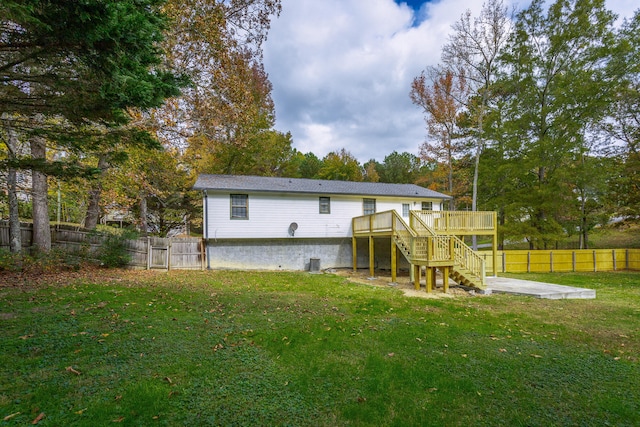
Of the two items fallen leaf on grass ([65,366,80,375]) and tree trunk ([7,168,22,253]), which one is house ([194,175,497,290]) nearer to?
tree trunk ([7,168,22,253])

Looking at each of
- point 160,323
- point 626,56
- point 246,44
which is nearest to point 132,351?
point 160,323

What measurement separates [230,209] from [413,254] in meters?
8.53

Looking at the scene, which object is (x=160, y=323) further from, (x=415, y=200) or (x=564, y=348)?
(x=415, y=200)

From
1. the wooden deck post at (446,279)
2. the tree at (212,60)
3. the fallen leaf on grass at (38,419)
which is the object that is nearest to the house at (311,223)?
the wooden deck post at (446,279)

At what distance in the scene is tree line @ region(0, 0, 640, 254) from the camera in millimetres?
3773

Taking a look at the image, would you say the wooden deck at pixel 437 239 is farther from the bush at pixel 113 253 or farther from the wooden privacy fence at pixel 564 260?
the bush at pixel 113 253

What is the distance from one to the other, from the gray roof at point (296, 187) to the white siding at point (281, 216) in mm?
362

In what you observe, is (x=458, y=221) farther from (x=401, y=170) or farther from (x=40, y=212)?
(x=401, y=170)

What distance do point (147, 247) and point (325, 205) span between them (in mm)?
8516

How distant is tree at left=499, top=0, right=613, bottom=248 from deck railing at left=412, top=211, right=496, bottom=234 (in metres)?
6.35

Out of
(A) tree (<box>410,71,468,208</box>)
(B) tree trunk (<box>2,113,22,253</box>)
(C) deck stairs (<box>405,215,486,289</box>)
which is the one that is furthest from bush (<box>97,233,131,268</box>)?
(A) tree (<box>410,71,468,208</box>)

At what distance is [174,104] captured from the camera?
11234 millimetres

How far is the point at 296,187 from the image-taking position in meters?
15.1

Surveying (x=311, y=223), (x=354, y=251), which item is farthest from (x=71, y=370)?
(x=354, y=251)
